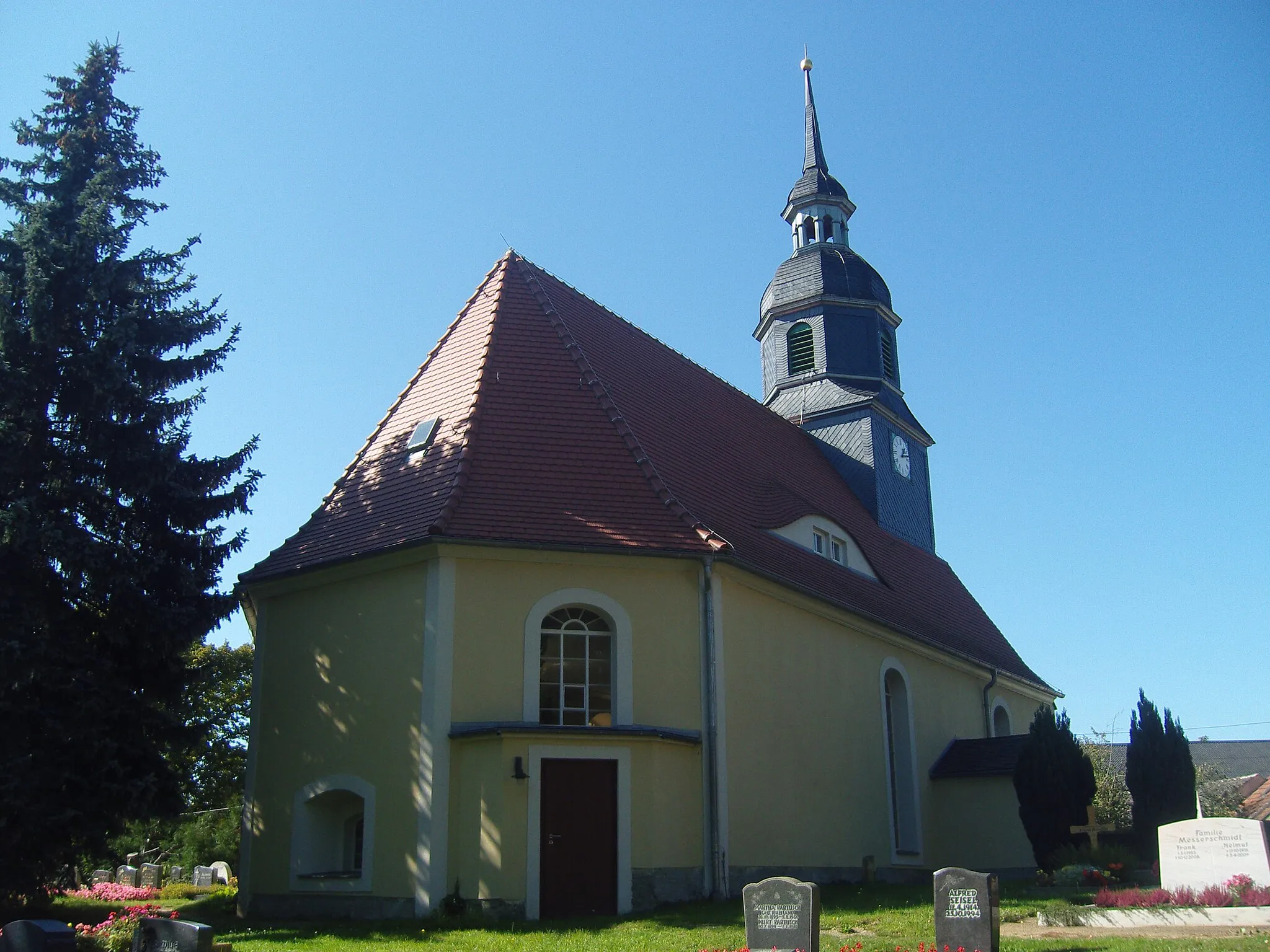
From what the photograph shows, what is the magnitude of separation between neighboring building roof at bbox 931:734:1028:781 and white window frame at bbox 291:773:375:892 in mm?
10769

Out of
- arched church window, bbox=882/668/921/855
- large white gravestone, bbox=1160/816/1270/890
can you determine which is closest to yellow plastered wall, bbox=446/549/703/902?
large white gravestone, bbox=1160/816/1270/890

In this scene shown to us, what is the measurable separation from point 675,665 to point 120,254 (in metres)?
9.32

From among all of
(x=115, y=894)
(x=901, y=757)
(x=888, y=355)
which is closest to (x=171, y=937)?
(x=115, y=894)

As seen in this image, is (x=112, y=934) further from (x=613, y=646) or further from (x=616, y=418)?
(x=616, y=418)

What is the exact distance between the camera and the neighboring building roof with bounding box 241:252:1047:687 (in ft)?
49.4

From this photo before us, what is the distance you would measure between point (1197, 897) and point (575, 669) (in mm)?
7282

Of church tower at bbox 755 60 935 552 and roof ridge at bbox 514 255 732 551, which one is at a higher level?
church tower at bbox 755 60 935 552

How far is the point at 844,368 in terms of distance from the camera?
26375 mm

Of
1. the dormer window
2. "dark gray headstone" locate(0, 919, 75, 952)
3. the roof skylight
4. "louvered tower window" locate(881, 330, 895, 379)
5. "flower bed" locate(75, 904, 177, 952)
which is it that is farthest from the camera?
"louvered tower window" locate(881, 330, 895, 379)

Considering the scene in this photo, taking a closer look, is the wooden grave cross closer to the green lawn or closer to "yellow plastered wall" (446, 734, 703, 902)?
the green lawn

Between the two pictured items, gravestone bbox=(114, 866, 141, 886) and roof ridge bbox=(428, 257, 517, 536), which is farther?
gravestone bbox=(114, 866, 141, 886)

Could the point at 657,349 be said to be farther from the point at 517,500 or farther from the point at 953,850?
the point at 953,850

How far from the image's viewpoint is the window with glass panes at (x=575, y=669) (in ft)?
47.9

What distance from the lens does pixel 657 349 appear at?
21.7 metres
